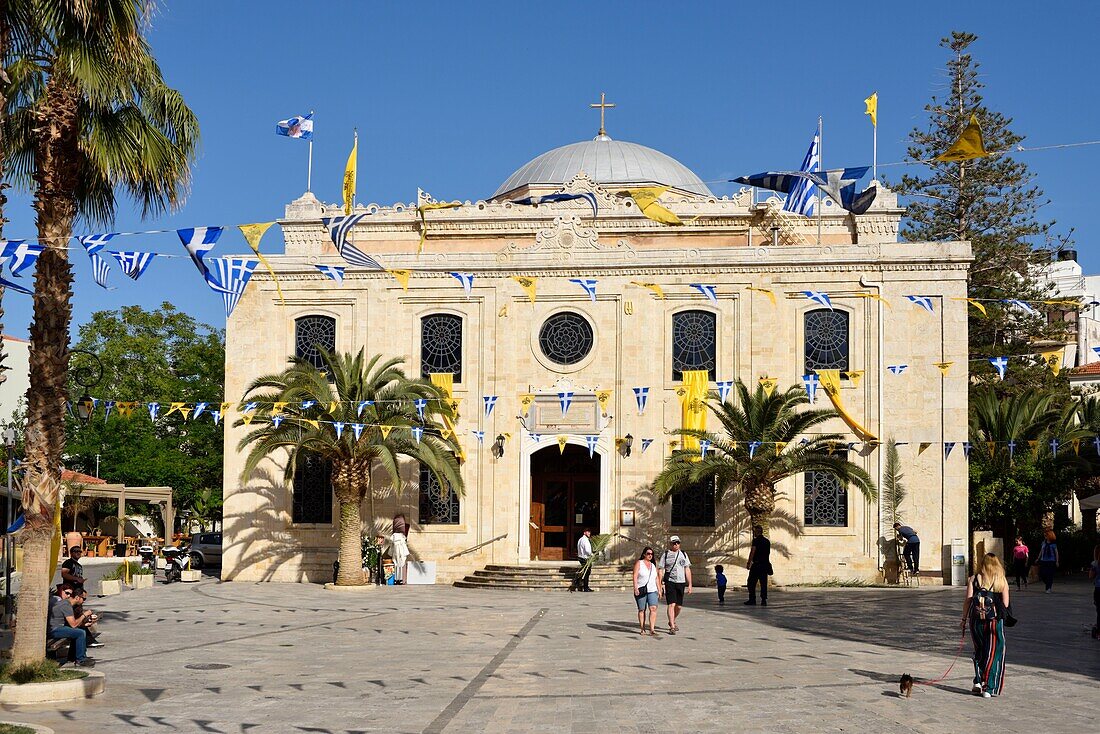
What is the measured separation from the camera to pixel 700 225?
32.7 m

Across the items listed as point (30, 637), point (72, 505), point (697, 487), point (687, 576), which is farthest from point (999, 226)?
point (30, 637)

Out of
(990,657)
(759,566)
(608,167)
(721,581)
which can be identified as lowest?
(721,581)

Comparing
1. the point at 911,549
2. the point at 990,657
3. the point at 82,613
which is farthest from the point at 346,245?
the point at 911,549

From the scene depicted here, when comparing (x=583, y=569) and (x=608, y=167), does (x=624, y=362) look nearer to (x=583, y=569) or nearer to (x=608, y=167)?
(x=583, y=569)

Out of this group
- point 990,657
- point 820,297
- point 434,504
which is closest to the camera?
point 990,657

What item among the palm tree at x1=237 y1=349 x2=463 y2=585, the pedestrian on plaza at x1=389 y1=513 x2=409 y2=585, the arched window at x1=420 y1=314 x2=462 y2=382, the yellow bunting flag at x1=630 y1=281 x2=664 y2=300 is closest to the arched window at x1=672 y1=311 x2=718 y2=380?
the yellow bunting flag at x1=630 y1=281 x2=664 y2=300

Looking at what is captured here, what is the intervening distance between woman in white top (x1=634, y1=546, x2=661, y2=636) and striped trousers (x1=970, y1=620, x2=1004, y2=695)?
253 inches

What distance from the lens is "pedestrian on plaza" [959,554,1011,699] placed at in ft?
41.9

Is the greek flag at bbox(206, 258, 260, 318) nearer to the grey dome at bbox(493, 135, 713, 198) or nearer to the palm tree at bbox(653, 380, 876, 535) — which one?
the palm tree at bbox(653, 380, 876, 535)

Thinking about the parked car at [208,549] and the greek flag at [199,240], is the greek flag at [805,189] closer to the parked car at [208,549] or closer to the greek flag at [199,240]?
the greek flag at [199,240]

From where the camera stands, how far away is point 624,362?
30.1m

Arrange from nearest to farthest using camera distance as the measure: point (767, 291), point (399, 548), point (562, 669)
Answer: point (562, 669) < point (767, 291) < point (399, 548)

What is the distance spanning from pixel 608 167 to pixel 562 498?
13010 millimetres

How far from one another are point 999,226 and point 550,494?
24.8 metres
